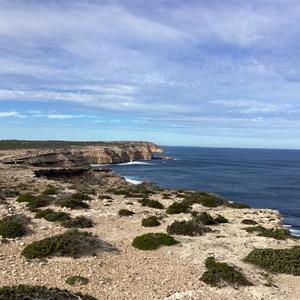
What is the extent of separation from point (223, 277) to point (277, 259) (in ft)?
12.2

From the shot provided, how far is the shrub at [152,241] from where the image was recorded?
735 inches

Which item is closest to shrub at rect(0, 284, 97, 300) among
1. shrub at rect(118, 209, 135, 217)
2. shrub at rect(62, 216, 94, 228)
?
shrub at rect(62, 216, 94, 228)

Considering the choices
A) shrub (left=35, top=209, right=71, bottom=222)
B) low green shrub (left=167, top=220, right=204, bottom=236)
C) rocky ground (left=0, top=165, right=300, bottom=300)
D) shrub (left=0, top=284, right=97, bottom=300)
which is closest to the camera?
shrub (left=0, top=284, right=97, bottom=300)

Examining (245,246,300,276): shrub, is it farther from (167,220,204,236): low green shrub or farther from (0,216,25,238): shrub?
(0,216,25,238): shrub

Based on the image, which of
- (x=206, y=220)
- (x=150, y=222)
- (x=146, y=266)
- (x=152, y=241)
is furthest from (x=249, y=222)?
(x=146, y=266)

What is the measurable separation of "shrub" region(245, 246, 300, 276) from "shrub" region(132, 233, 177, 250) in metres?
3.97

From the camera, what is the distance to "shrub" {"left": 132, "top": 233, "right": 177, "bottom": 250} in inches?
735

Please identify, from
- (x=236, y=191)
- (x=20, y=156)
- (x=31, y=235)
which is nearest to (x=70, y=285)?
(x=31, y=235)

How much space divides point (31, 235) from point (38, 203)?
7.66m

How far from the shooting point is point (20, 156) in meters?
92.1

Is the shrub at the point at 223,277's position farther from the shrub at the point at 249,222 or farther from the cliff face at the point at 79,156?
the cliff face at the point at 79,156

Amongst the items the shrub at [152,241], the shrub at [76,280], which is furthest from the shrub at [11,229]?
the shrub at [76,280]

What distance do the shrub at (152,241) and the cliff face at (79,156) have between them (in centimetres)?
6719

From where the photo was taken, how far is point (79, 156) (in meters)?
130
